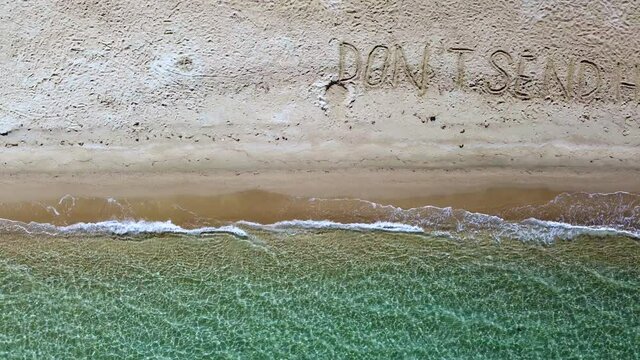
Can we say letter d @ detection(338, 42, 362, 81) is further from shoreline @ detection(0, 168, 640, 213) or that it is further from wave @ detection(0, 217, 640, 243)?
wave @ detection(0, 217, 640, 243)

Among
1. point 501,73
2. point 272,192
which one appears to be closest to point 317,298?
point 272,192

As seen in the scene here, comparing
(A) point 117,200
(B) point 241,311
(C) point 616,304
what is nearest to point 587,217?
(C) point 616,304

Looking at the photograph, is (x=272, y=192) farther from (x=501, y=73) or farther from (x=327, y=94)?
(x=501, y=73)

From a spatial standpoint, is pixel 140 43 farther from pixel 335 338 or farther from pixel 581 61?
pixel 581 61

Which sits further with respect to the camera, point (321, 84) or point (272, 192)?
point (272, 192)

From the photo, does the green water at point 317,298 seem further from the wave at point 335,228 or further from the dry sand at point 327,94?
the dry sand at point 327,94

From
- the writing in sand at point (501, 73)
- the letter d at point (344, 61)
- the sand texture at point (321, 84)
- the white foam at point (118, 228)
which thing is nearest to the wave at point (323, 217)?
the white foam at point (118, 228)
